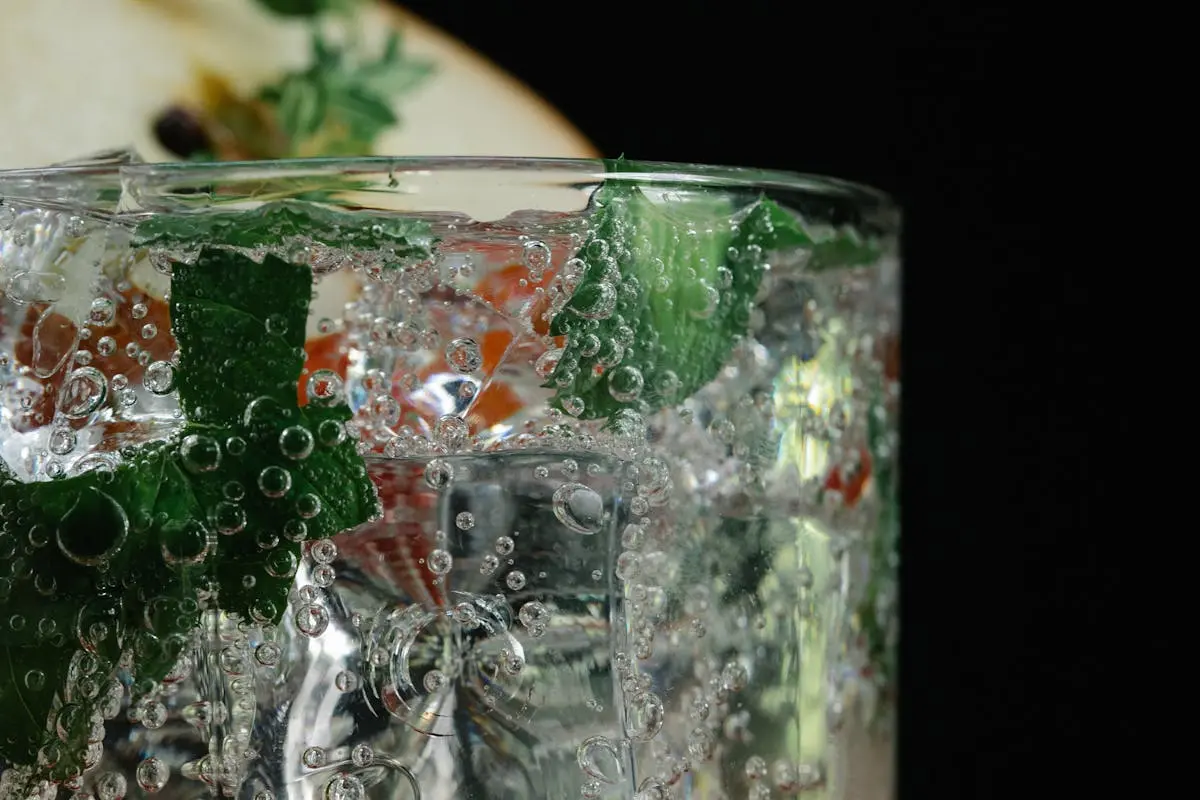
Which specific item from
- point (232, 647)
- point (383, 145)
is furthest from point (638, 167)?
point (383, 145)

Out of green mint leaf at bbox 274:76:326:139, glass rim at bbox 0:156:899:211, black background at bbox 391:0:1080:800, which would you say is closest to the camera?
glass rim at bbox 0:156:899:211

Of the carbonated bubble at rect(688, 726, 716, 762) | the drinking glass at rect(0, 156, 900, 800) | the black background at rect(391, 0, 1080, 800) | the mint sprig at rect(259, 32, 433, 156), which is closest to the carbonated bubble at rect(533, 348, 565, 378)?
the drinking glass at rect(0, 156, 900, 800)

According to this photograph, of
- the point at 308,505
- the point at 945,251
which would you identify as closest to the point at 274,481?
the point at 308,505

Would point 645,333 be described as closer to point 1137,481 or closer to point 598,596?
point 598,596

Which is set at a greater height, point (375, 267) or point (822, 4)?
point (822, 4)

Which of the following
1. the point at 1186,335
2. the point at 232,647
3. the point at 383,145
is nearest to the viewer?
the point at 232,647

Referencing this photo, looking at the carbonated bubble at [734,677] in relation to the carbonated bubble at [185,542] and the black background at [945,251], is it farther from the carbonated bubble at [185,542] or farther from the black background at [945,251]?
the black background at [945,251]

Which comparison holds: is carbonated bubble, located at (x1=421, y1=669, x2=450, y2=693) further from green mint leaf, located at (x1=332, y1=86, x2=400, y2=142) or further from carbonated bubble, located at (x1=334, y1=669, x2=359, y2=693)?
green mint leaf, located at (x1=332, y1=86, x2=400, y2=142)
